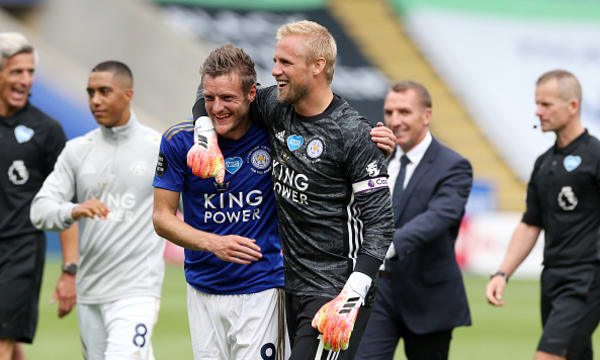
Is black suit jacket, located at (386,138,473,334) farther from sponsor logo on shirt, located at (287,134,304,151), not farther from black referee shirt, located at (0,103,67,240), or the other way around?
black referee shirt, located at (0,103,67,240)

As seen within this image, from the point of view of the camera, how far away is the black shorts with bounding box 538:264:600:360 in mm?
6762

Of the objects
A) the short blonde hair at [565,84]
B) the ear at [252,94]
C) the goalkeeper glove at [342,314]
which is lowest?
the goalkeeper glove at [342,314]

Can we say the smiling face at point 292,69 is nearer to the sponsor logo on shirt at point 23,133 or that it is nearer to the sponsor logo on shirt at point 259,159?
the sponsor logo on shirt at point 259,159

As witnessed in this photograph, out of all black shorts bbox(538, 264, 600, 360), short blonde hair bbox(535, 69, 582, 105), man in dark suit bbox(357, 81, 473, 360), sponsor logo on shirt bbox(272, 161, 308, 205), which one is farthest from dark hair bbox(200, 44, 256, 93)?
black shorts bbox(538, 264, 600, 360)

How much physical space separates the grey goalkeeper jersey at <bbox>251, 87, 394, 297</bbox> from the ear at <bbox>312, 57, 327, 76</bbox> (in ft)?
0.61

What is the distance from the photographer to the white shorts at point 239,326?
17.4 feet

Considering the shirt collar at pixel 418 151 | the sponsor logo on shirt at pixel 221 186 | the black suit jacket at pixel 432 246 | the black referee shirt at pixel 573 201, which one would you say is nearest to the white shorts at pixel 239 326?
the sponsor logo on shirt at pixel 221 186

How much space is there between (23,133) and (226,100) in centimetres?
261

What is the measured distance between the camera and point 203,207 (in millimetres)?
5355

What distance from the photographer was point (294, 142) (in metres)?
Result: 5.00

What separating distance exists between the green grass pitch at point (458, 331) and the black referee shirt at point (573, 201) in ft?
12.2

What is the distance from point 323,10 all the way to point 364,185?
887 inches

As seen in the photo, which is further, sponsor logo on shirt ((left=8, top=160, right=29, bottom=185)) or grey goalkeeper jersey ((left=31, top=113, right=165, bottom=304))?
sponsor logo on shirt ((left=8, top=160, right=29, bottom=185))

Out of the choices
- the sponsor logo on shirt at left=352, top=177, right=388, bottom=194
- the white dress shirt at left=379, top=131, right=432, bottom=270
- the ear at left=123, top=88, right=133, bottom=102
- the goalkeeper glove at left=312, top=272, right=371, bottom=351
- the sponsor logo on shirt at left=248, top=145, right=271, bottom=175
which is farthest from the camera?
the white dress shirt at left=379, top=131, right=432, bottom=270
